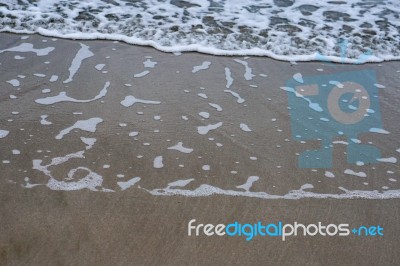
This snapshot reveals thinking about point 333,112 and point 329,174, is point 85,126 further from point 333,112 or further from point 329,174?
point 333,112

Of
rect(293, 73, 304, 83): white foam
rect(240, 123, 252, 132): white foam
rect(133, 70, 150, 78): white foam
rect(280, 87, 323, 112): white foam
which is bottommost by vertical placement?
rect(240, 123, 252, 132): white foam

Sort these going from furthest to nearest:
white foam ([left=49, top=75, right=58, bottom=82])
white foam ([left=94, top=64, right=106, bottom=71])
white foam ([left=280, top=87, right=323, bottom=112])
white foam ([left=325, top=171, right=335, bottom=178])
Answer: white foam ([left=94, top=64, right=106, bottom=71]), white foam ([left=49, top=75, right=58, bottom=82]), white foam ([left=280, top=87, right=323, bottom=112]), white foam ([left=325, top=171, right=335, bottom=178])

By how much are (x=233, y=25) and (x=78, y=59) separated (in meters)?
1.62

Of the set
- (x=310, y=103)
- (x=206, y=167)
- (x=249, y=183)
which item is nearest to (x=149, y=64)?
(x=310, y=103)

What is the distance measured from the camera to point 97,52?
13.4 ft

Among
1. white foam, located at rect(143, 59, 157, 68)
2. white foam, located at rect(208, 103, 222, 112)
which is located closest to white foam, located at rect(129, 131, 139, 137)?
white foam, located at rect(208, 103, 222, 112)

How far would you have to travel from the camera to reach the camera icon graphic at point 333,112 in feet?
9.67

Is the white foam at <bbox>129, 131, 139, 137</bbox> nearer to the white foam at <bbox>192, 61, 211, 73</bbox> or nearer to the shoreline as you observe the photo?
the white foam at <bbox>192, 61, 211, 73</bbox>

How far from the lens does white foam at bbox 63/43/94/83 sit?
3.69m

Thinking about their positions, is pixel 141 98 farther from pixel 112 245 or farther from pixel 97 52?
pixel 112 245

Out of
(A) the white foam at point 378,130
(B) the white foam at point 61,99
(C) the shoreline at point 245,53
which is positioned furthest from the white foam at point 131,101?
(A) the white foam at point 378,130

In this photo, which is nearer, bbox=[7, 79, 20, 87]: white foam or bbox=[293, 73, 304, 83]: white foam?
bbox=[7, 79, 20, 87]: white foam

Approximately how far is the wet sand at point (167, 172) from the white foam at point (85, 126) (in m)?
0.02

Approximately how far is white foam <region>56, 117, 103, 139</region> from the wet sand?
2 cm
